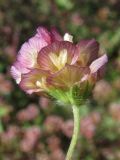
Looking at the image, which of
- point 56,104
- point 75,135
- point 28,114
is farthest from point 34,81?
point 28,114

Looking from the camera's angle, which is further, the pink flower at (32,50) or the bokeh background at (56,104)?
the bokeh background at (56,104)

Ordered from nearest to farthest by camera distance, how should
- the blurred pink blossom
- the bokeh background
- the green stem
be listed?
1. the green stem
2. the bokeh background
3. the blurred pink blossom

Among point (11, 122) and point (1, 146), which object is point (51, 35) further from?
point (11, 122)

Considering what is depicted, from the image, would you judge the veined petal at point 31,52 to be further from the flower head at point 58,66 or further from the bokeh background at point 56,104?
the bokeh background at point 56,104

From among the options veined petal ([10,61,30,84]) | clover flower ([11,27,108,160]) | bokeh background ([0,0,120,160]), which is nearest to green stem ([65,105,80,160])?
clover flower ([11,27,108,160])

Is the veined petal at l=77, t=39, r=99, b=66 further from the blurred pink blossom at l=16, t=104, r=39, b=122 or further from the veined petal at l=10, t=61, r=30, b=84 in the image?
the blurred pink blossom at l=16, t=104, r=39, b=122

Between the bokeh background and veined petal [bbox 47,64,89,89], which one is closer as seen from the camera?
veined petal [bbox 47,64,89,89]

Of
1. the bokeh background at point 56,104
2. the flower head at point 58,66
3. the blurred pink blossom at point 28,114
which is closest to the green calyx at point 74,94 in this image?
the flower head at point 58,66

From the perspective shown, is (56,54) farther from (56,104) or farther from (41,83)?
(56,104)
